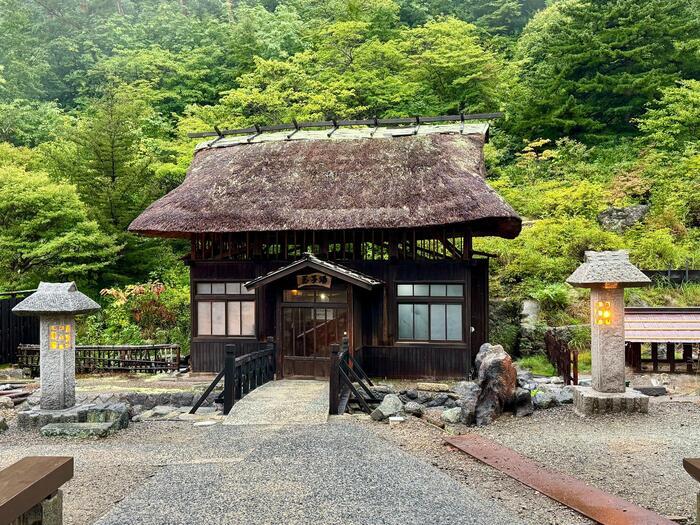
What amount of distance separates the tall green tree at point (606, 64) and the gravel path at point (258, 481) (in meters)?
24.0

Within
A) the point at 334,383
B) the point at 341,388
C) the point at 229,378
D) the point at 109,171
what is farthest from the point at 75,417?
the point at 109,171

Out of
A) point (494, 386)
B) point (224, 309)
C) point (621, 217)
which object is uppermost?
point (621, 217)

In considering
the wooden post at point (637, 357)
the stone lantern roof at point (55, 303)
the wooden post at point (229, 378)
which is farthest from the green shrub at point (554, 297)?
the stone lantern roof at point (55, 303)

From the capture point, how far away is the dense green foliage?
65.2 feet

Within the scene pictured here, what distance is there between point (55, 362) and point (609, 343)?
1042 cm

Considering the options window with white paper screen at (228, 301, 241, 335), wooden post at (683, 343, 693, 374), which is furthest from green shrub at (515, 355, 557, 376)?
window with white paper screen at (228, 301, 241, 335)

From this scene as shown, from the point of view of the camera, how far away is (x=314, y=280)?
44.0 feet

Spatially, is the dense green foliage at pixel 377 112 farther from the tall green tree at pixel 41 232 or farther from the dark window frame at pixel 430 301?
the dark window frame at pixel 430 301

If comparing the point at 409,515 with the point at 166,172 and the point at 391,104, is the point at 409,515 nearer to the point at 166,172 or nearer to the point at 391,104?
the point at 166,172

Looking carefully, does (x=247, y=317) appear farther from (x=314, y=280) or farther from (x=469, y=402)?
(x=469, y=402)

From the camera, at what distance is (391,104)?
29906 mm

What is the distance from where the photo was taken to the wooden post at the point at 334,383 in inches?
419

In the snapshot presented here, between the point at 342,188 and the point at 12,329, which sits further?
the point at 12,329

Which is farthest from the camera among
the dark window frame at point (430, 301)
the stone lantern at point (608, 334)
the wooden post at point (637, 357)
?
the dark window frame at point (430, 301)
